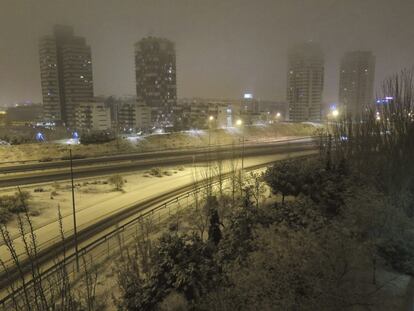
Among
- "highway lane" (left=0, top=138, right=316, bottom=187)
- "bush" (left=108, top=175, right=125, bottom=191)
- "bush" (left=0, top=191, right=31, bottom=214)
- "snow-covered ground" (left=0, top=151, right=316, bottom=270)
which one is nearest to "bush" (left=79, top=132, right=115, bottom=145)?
"highway lane" (left=0, top=138, right=316, bottom=187)

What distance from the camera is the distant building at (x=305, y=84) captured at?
378 ft

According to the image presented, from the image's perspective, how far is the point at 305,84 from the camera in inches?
4697

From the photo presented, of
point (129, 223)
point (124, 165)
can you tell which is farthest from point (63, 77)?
point (129, 223)

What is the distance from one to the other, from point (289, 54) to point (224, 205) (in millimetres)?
128149

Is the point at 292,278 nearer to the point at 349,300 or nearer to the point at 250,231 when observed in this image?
the point at 349,300

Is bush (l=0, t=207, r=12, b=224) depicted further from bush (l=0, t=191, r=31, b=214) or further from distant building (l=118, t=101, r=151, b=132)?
distant building (l=118, t=101, r=151, b=132)

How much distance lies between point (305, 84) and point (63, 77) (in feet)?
282

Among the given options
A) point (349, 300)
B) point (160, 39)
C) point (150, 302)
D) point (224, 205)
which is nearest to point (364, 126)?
point (224, 205)

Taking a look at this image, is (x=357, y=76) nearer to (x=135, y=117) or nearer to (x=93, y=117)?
(x=135, y=117)

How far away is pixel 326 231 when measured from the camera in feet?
34.1

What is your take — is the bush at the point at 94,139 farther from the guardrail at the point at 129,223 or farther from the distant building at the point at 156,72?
the distant building at the point at 156,72

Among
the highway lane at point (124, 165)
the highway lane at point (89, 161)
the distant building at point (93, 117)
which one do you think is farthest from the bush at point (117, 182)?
the distant building at point (93, 117)

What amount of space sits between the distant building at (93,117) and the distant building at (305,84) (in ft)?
206

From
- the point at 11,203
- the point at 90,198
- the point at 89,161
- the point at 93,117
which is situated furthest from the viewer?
the point at 93,117
